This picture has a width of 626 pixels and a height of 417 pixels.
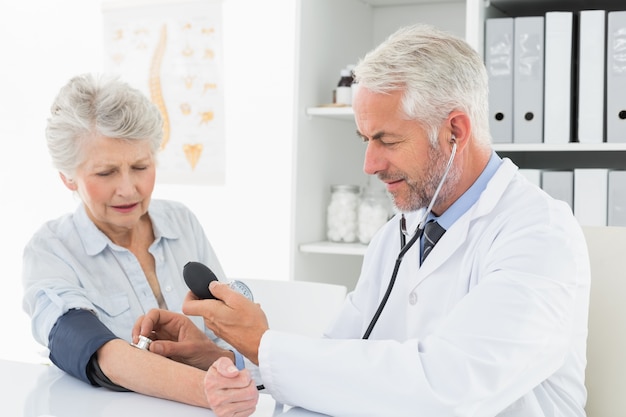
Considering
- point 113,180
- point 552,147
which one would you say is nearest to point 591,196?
point 552,147

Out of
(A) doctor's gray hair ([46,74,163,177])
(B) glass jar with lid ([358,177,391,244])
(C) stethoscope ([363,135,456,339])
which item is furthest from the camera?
(B) glass jar with lid ([358,177,391,244])

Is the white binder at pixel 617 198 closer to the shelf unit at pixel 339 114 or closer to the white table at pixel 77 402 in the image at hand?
the shelf unit at pixel 339 114

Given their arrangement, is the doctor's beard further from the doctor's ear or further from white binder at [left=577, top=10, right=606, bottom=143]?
white binder at [left=577, top=10, right=606, bottom=143]

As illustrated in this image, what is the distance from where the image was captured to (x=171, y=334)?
4.84ft

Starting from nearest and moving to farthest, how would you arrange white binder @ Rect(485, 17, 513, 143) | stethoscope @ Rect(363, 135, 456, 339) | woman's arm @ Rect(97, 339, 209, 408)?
woman's arm @ Rect(97, 339, 209, 408) → stethoscope @ Rect(363, 135, 456, 339) → white binder @ Rect(485, 17, 513, 143)

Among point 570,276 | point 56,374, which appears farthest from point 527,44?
point 56,374

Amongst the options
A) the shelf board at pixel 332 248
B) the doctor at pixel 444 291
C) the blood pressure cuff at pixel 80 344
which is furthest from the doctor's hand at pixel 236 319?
the shelf board at pixel 332 248

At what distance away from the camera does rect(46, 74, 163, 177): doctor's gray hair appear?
161 cm

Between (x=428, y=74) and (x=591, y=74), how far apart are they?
95 centimetres

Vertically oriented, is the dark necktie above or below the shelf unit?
below

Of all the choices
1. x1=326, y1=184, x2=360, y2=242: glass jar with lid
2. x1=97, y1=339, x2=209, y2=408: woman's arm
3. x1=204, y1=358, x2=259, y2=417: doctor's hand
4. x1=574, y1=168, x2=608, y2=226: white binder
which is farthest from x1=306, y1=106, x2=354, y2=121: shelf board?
x1=204, y1=358, x2=259, y2=417: doctor's hand

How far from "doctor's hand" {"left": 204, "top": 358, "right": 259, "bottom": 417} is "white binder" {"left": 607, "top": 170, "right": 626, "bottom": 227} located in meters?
1.29

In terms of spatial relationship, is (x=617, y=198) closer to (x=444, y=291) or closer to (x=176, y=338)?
(x=444, y=291)

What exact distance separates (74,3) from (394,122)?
2.58 meters
